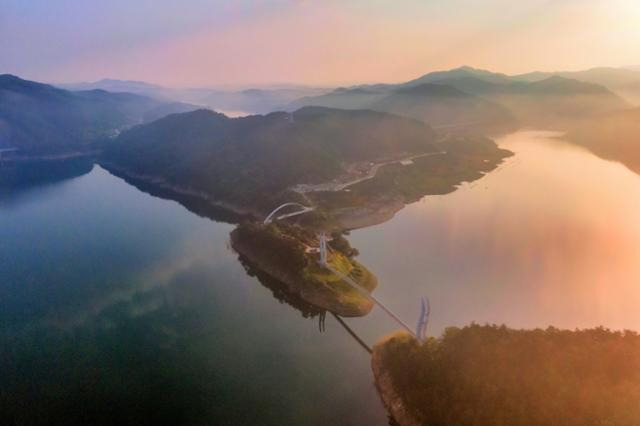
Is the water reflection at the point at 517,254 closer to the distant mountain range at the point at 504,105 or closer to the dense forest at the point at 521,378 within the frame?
the dense forest at the point at 521,378

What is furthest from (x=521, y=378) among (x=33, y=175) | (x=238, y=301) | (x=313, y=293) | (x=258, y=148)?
(x=33, y=175)

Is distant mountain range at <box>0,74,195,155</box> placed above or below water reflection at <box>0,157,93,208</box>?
above

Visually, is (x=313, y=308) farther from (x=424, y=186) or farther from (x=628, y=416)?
(x=424, y=186)

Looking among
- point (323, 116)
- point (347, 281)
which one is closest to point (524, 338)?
point (347, 281)

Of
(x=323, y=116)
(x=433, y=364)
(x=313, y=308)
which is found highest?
(x=323, y=116)

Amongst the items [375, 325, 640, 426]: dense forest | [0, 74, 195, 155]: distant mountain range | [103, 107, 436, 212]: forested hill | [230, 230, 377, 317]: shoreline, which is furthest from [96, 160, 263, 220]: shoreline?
[0, 74, 195, 155]: distant mountain range

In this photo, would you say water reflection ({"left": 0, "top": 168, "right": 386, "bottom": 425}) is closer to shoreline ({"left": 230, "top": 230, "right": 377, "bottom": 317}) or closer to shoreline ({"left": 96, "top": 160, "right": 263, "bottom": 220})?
shoreline ({"left": 230, "top": 230, "right": 377, "bottom": 317})
